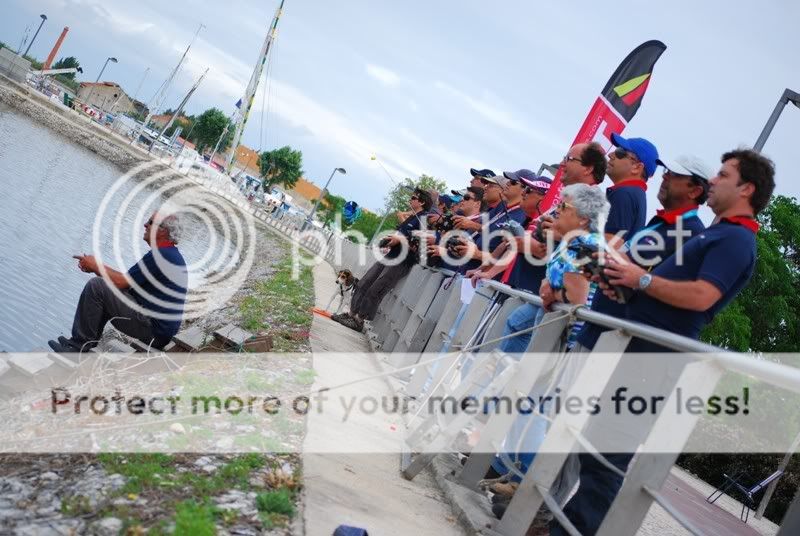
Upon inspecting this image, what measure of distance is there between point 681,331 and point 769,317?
2284 centimetres

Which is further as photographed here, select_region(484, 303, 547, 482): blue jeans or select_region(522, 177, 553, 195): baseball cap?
select_region(522, 177, 553, 195): baseball cap

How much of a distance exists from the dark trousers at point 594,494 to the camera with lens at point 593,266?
801mm

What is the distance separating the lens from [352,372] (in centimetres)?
820

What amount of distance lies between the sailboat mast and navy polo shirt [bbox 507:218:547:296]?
189ft

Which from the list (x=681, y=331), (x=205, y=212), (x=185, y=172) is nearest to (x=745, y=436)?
(x=681, y=331)

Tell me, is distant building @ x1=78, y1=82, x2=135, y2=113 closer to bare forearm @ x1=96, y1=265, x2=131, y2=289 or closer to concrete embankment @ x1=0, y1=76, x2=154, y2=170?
concrete embankment @ x1=0, y1=76, x2=154, y2=170

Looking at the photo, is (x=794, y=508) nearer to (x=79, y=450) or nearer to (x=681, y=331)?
(x=681, y=331)

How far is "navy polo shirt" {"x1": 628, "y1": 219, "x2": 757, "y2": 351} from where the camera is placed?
11.5ft

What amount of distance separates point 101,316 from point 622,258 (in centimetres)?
570

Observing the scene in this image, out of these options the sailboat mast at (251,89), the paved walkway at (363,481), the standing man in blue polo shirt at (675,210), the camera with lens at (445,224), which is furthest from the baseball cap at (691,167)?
the sailboat mast at (251,89)

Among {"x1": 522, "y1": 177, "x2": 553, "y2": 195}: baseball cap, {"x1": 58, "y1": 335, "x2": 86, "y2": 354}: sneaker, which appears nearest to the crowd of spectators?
{"x1": 522, "y1": 177, "x2": 553, "y2": 195}: baseball cap

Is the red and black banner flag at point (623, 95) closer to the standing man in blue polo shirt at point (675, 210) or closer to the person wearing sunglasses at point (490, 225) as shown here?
the person wearing sunglasses at point (490, 225)

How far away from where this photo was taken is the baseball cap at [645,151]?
514 cm

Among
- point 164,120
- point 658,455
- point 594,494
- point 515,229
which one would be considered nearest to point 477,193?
point 515,229
